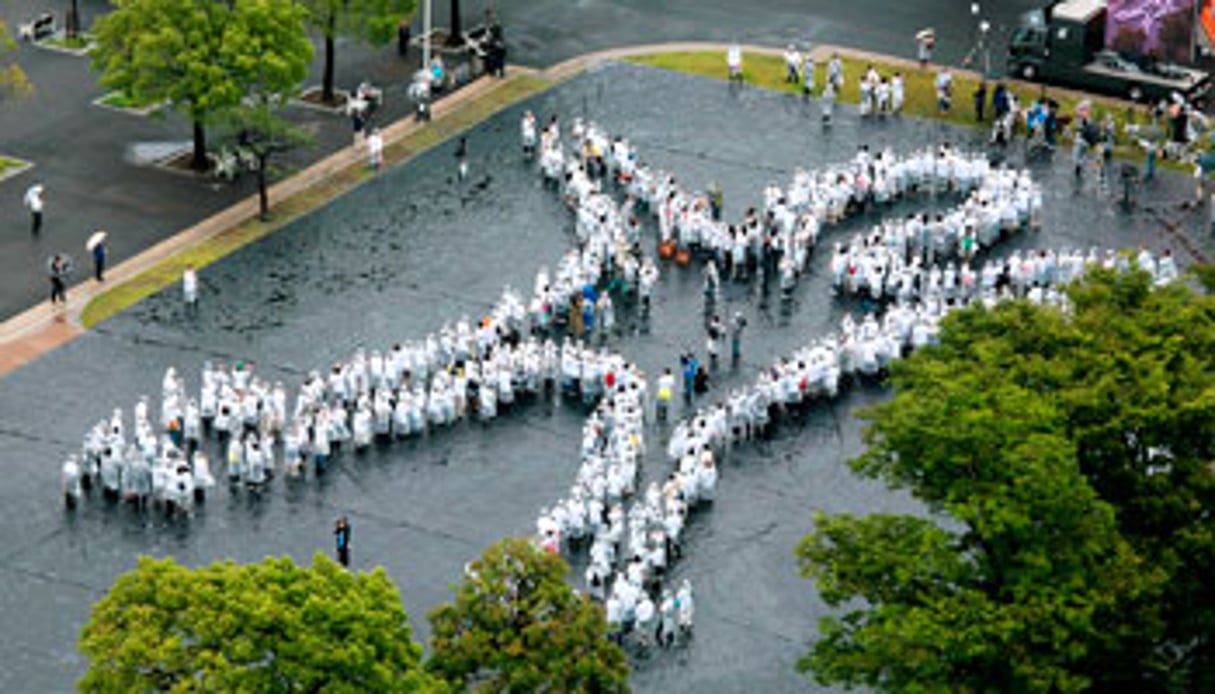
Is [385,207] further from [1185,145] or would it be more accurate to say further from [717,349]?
[1185,145]

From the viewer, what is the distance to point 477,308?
68625mm

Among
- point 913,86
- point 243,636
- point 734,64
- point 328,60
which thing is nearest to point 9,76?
point 328,60

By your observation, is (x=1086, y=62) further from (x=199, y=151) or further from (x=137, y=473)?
(x=137, y=473)

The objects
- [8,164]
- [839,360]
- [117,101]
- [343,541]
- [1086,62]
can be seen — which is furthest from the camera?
[1086,62]

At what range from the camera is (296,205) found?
247ft

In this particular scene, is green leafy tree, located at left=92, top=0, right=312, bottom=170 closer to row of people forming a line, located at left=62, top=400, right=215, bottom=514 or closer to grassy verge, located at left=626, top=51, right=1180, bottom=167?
row of people forming a line, located at left=62, top=400, right=215, bottom=514

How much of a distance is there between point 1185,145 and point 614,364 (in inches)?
1065

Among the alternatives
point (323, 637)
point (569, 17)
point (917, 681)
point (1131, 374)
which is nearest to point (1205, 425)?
point (1131, 374)

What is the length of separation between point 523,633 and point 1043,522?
10.3 metres

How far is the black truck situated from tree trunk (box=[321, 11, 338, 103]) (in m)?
25.1

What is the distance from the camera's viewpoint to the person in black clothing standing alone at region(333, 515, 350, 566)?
55.2 meters

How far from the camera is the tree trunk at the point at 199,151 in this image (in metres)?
76.6

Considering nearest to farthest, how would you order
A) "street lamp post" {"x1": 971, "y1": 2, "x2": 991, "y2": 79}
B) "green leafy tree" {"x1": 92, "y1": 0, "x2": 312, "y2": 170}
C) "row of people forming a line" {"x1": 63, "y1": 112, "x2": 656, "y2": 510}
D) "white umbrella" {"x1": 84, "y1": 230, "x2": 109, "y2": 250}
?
"row of people forming a line" {"x1": 63, "y1": 112, "x2": 656, "y2": 510}, "white umbrella" {"x1": 84, "y1": 230, "x2": 109, "y2": 250}, "green leafy tree" {"x1": 92, "y1": 0, "x2": 312, "y2": 170}, "street lamp post" {"x1": 971, "y1": 2, "x2": 991, "y2": 79}

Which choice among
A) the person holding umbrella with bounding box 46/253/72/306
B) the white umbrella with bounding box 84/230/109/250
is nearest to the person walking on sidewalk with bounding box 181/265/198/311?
the white umbrella with bounding box 84/230/109/250
